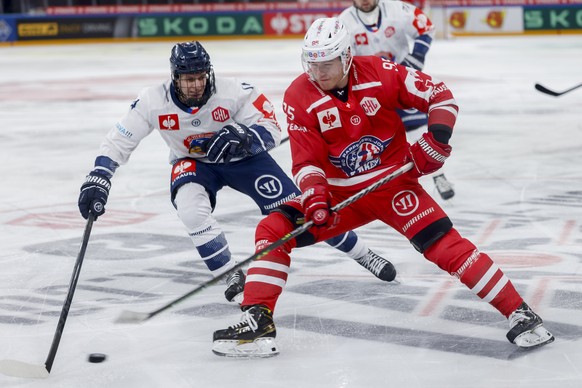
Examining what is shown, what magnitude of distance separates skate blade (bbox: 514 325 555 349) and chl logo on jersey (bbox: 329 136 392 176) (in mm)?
795

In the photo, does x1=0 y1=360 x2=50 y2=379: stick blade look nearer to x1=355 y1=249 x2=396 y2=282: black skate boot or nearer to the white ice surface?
the white ice surface

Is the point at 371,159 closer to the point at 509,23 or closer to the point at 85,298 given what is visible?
the point at 85,298

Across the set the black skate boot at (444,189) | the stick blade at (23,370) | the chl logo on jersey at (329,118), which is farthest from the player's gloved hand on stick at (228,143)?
the black skate boot at (444,189)

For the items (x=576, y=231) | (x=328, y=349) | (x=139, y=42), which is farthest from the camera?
(x=139, y=42)

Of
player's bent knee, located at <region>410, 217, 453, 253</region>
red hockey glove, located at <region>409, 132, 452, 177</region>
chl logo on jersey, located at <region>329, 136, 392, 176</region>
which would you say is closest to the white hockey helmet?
chl logo on jersey, located at <region>329, 136, 392, 176</region>

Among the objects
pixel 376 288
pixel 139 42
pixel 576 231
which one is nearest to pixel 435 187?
pixel 576 231

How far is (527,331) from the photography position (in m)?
3.38

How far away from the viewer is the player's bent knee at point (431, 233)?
3.51m

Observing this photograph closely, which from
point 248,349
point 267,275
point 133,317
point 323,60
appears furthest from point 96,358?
point 323,60

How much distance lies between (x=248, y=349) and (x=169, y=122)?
112 cm

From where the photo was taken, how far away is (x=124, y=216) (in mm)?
5824

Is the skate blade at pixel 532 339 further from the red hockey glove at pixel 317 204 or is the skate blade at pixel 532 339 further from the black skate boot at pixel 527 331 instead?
the red hockey glove at pixel 317 204

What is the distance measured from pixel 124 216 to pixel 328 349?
260 centimetres

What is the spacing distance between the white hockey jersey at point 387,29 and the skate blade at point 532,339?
3814 millimetres
